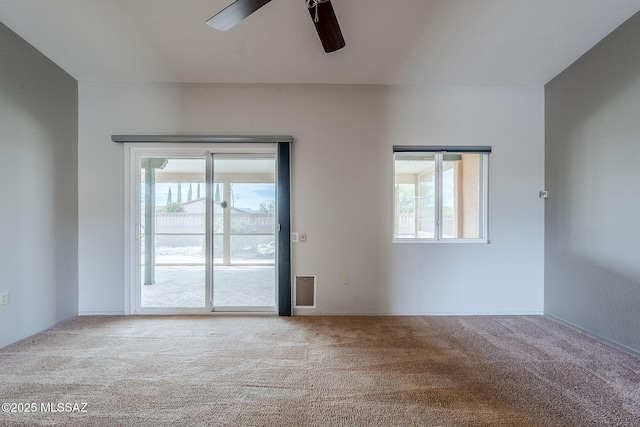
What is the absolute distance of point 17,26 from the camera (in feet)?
8.12

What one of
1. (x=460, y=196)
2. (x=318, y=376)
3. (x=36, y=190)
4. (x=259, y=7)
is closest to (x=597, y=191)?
(x=460, y=196)

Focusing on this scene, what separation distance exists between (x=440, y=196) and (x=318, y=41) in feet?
7.26

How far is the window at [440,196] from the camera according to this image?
135 inches

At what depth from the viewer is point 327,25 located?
78.5 inches

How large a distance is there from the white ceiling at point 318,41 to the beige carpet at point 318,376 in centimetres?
276

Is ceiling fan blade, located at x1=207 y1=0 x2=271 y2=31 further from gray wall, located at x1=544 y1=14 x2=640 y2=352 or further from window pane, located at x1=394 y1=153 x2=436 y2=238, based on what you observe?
gray wall, located at x1=544 y1=14 x2=640 y2=352

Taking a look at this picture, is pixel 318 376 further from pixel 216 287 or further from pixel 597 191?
pixel 597 191

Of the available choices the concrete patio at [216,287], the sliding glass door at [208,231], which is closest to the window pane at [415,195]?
the sliding glass door at [208,231]

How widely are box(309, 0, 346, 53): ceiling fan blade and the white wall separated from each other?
1155mm

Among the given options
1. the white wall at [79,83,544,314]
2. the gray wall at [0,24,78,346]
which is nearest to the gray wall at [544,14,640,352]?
the white wall at [79,83,544,314]

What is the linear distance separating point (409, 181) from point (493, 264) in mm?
1410

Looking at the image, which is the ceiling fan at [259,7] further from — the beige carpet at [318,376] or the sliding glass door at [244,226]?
the beige carpet at [318,376]

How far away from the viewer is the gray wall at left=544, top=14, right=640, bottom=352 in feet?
8.03

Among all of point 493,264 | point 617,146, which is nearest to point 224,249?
point 493,264
